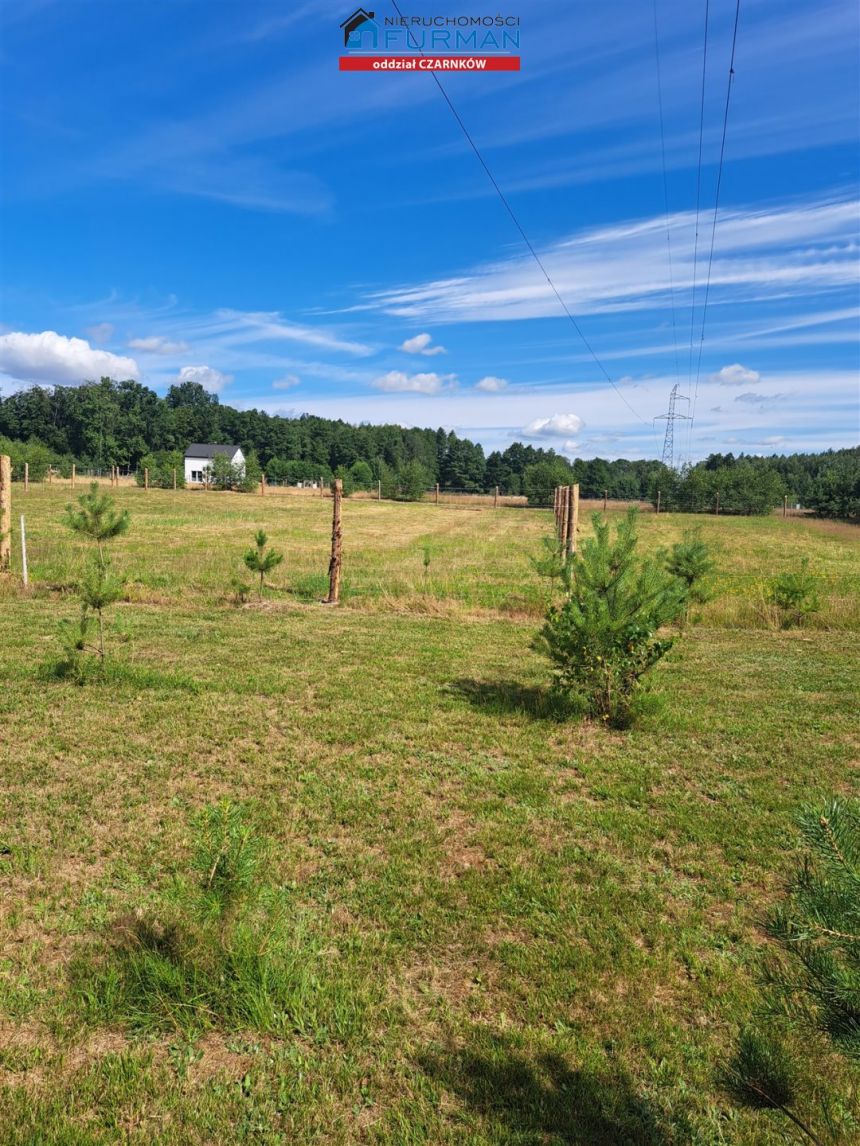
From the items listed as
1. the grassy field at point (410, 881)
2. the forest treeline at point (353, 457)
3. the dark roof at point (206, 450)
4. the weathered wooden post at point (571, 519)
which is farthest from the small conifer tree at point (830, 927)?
the dark roof at point (206, 450)

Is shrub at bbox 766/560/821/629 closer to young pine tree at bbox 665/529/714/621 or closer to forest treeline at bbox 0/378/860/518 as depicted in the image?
young pine tree at bbox 665/529/714/621

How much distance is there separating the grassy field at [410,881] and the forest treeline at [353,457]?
44.9 meters

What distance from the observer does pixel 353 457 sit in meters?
100

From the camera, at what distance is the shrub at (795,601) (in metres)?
10.6

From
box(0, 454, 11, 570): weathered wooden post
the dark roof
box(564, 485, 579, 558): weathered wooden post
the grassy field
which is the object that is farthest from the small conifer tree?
the dark roof

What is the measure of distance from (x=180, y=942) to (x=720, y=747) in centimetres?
428

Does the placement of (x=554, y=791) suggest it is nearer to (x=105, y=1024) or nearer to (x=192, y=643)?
(x=105, y=1024)

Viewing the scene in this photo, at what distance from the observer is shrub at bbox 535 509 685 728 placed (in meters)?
5.74

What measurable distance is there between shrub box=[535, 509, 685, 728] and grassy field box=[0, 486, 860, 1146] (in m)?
0.33

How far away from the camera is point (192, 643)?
8375mm

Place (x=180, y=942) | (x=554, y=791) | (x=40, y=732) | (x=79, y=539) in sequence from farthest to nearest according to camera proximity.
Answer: (x=79, y=539) < (x=40, y=732) < (x=554, y=791) < (x=180, y=942)

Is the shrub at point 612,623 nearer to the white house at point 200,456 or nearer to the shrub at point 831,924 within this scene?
the shrub at point 831,924

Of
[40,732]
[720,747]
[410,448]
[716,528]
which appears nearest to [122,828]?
[40,732]

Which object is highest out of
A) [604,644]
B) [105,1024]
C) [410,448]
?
[410,448]
